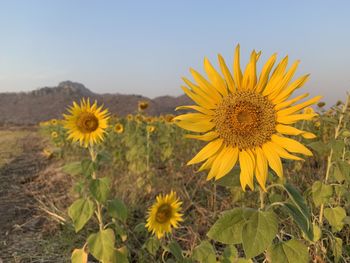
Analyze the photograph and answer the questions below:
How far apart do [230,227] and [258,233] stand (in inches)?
4.1

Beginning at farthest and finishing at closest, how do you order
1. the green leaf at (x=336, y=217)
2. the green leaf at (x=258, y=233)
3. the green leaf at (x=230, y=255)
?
the green leaf at (x=336, y=217) → the green leaf at (x=230, y=255) → the green leaf at (x=258, y=233)

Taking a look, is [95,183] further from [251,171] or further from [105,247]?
[251,171]

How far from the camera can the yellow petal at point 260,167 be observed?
1342 mm

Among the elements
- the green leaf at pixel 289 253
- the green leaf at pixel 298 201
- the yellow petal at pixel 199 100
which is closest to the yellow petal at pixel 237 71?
the yellow petal at pixel 199 100

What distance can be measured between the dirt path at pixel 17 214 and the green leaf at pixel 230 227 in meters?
1.90

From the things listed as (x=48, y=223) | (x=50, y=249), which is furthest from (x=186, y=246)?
(x=48, y=223)

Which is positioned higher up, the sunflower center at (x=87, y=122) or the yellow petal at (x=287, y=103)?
the yellow petal at (x=287, y=103)

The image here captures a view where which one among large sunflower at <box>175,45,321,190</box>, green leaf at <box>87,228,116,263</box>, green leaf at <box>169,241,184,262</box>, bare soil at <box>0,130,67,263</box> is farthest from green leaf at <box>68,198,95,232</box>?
large sunflower at <box>175,45,321,190</box>

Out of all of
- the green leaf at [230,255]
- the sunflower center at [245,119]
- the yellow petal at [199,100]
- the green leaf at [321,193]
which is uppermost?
the yellow petal at [199,100]

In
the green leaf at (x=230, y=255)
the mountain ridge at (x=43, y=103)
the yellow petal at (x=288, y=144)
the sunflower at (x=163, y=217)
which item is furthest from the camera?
the mountain ridge at (x=43, y=103)

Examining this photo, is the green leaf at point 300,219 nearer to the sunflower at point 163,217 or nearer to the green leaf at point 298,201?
the green leaf at point 298,201

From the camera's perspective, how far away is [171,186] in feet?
13.1

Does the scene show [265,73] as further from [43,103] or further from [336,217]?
[43,103]

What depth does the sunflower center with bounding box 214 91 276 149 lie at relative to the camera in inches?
55.0
